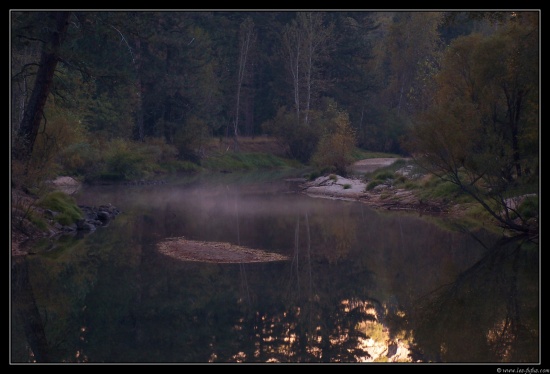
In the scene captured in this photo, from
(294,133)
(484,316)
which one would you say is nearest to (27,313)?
(484,316)

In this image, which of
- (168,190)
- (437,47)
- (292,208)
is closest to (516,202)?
(292,208)

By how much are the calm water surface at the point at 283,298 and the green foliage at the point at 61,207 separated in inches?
46.1

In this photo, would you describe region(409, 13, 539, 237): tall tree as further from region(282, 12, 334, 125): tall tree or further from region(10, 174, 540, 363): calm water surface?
region(282, 12, 334, 125): tall tree

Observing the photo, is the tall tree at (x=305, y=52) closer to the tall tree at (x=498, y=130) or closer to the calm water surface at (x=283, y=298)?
the tall tree at (x=498, y=130)

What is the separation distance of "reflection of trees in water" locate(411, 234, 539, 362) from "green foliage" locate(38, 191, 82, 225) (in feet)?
42.6

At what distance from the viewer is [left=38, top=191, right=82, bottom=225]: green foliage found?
73.1ft

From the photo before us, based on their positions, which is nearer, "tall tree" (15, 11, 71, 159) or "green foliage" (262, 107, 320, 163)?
"tall tree" (15, 11, 71, 159)

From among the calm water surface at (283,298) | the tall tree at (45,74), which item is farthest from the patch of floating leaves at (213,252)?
the tall tree at (45,74)

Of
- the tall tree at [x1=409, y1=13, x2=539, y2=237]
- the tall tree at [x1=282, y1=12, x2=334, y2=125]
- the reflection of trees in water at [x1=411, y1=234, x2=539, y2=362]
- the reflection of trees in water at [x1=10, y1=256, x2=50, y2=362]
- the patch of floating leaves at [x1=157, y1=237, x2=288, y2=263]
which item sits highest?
the tall tree at [x1=282, y1=12, x2=334, y2=125]

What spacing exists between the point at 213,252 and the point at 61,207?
25.2ft

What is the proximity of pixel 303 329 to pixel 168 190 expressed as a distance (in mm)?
29353

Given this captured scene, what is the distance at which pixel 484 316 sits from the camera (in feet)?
39.9

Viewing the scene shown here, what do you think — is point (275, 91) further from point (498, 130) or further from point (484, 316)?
point (484, 316)

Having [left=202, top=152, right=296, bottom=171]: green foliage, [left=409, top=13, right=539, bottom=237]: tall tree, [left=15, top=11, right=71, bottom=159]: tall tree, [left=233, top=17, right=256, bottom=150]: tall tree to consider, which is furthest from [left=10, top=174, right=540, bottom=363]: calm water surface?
[left=233, top=17, right=256, bottom=150]: tall tree
